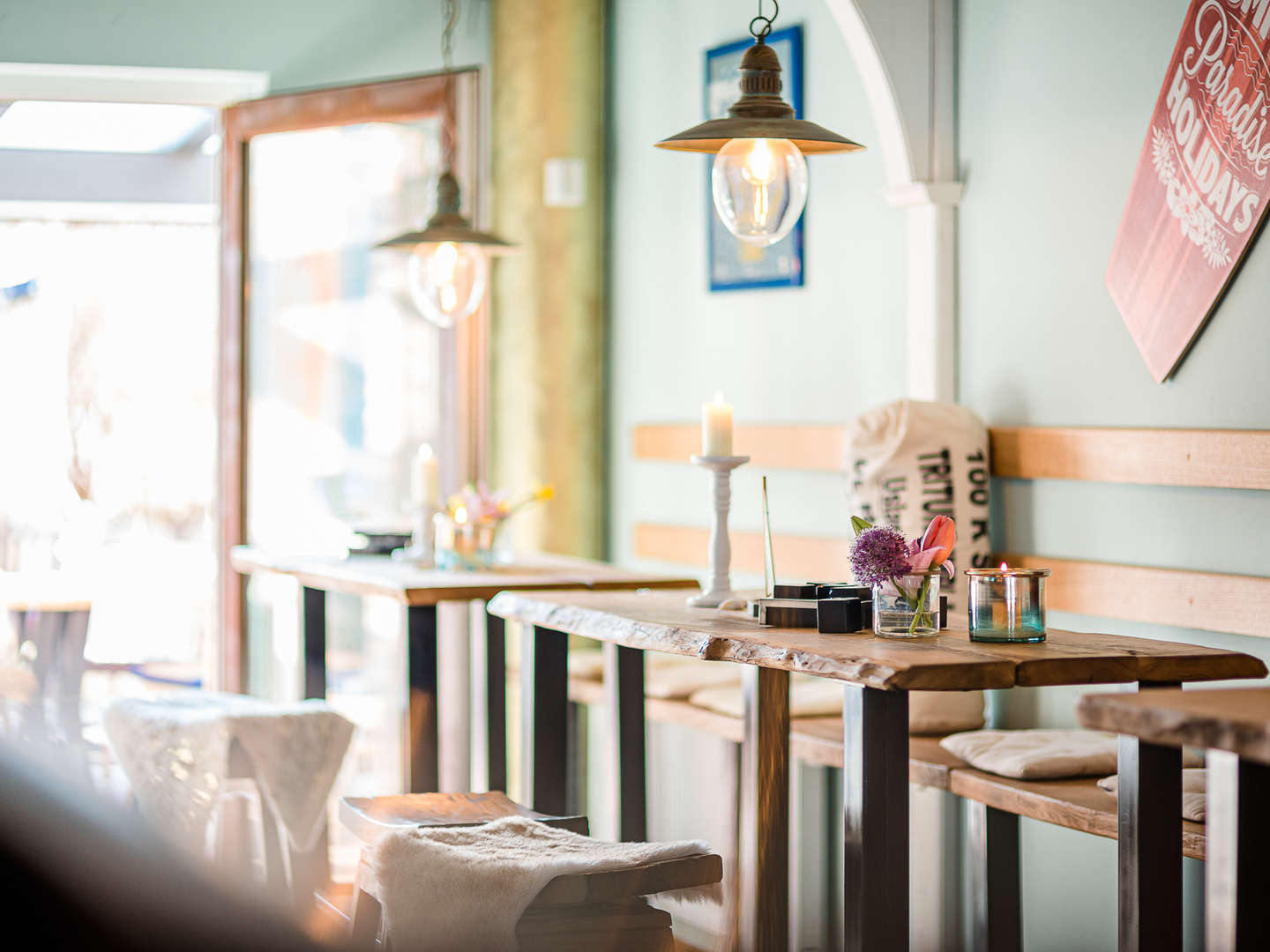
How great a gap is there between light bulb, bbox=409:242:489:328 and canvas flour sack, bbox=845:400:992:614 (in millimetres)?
1211

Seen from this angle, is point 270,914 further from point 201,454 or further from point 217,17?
point 201,454

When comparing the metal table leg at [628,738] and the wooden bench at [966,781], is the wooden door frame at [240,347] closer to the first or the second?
the wooden bench at [966,781]

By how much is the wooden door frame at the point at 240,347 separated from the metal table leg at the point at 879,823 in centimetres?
315

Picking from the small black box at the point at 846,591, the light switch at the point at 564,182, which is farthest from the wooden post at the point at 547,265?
the small black box at the point at 846,591

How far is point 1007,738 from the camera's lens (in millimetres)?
3041

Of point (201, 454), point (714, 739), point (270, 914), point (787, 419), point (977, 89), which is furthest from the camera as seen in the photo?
point (201, 454)

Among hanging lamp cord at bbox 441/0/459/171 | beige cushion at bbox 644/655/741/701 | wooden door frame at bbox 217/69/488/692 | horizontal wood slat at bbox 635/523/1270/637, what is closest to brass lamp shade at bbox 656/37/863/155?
horizontal wood slat at bbox 635/523/1270/637

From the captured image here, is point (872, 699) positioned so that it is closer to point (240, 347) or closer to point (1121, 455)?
point (1121, 455)

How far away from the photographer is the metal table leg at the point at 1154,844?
82.5 inches

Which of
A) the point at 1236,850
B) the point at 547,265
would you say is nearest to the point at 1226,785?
the point at 1236,850

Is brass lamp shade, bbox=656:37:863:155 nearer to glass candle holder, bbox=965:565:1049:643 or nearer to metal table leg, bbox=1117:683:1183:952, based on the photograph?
glass candle holder, bbox=965:565:1049:643

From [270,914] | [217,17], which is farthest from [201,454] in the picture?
[270,914]

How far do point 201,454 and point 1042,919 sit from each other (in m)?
7.60

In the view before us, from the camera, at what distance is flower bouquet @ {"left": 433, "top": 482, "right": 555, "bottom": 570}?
3.80 metres
